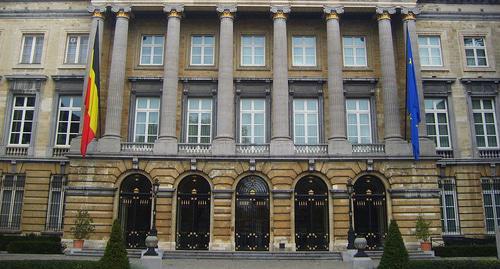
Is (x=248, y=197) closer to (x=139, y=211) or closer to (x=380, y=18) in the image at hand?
(x=139, y=211)

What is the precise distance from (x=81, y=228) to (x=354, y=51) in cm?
2133

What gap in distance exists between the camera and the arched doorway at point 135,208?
29438mm

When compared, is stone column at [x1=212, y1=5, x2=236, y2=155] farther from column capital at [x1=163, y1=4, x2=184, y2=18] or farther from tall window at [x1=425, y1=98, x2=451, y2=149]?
tall window at [x1=425, y1=98, x2=451, y2=149]

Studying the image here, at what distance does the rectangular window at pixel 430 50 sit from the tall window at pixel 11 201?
29.0 metres

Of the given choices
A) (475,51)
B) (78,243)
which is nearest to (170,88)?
(78,243)

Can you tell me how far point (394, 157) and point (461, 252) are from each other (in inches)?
256

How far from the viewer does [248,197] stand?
96.7 ft

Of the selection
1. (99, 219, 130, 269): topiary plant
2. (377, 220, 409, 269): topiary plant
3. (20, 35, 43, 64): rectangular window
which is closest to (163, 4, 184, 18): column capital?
(20, 35, 43, 64): rectangular window

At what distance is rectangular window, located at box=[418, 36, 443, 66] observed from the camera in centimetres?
3391

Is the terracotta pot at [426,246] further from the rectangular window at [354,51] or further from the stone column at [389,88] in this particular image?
the rectangular window at [354,51]

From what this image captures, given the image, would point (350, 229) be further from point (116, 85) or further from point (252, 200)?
point (116, 85)

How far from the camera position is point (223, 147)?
96.8 feet

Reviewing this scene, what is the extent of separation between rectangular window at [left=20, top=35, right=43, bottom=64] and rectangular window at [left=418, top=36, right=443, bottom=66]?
89.6 feet

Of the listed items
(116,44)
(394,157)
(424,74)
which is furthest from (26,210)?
(424,74)
